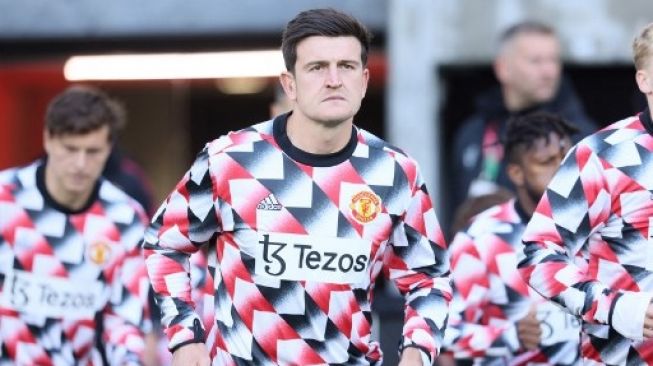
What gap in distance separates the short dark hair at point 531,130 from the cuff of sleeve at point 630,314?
1.80 meters

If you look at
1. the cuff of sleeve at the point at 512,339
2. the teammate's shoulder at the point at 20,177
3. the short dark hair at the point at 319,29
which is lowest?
the cuff of sleeve at the point at 512,339

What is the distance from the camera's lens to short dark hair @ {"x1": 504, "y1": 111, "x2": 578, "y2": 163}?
730cm

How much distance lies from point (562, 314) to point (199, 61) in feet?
21.2

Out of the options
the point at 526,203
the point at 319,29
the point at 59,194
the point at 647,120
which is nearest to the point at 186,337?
the point at 319,29

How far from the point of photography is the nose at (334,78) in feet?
18.7

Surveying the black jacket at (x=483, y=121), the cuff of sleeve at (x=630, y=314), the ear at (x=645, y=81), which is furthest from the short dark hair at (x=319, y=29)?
the black jacket at (x=483, y=121)

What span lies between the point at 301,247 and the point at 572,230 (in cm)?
88

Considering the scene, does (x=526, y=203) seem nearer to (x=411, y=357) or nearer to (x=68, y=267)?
(x=411, y=357)

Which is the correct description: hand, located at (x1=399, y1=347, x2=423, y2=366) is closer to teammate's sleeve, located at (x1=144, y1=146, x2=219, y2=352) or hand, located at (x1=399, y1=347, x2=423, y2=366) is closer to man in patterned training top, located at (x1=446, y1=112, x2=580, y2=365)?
teammate's sleeve, located at (x1=144, y1=146, x2=219, y2=352)

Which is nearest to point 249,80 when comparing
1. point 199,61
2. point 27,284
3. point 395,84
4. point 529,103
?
point 199,61

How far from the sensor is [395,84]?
11484 millimetres

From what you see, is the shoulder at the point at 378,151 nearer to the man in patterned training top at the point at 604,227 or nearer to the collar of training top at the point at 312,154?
the collar of training top at the point at 312,154

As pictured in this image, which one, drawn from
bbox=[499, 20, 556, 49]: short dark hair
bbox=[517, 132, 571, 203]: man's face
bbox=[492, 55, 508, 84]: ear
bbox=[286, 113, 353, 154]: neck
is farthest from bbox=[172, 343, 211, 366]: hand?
bbox=[499, 20, 556, 49]: short dark hair

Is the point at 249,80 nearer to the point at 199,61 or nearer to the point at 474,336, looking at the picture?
the point at 199,61
